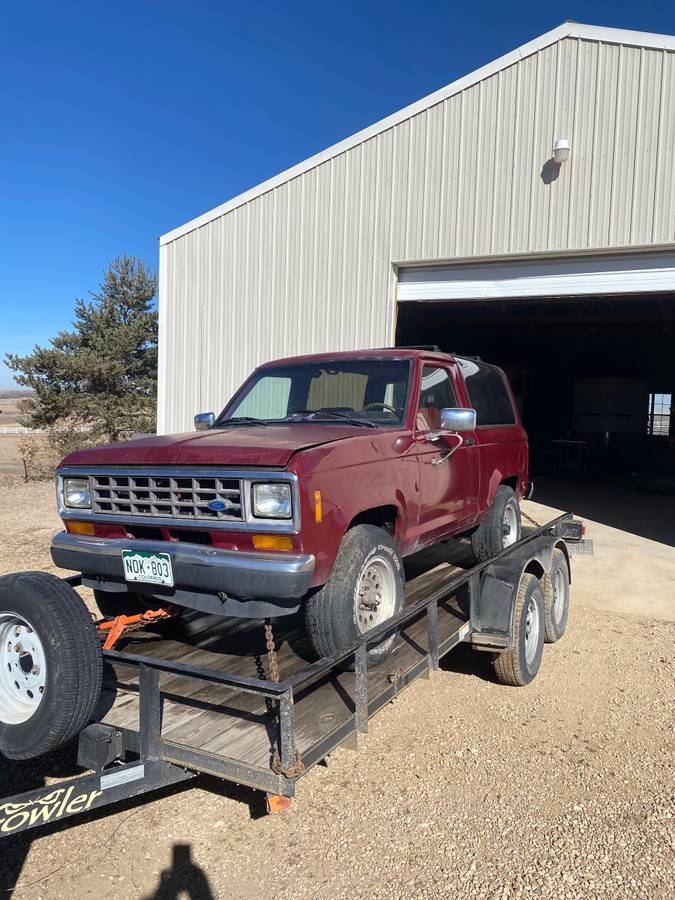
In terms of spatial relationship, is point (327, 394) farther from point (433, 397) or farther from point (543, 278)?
point (543, 278)

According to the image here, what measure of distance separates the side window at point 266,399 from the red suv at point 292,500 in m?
0.01

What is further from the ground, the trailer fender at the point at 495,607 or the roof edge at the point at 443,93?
the roof edge at the point at 443,93

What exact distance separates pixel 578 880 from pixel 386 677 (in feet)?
3.94

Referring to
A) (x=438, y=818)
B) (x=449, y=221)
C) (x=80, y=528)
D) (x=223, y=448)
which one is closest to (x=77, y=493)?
(x=80, y=528)

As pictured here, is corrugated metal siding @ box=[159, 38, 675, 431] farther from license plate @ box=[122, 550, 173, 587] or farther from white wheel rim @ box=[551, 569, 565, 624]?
license plate @ box=[122, 550, 173, 587]

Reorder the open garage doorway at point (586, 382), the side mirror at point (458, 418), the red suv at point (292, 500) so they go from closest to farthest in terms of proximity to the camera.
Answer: the red suv at point (292, 500) → the side mirror at point (458, 418) → the open garage doorway at point (586, 382)

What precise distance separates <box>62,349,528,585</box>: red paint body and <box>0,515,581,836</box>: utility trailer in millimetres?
496

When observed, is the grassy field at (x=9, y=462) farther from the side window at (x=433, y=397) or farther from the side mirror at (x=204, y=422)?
the side window at (x=433, y=397)

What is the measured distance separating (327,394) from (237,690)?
223 cm

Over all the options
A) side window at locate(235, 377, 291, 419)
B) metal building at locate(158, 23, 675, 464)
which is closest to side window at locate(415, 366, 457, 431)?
side window at locate(235, 377, 291, 419)

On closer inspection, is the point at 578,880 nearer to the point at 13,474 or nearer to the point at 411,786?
the point at 411,786

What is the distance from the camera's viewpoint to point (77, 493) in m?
3.92

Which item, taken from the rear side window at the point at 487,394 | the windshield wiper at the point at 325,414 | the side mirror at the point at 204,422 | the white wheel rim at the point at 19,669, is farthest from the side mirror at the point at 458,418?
the white wheel rim at the point at 19,669

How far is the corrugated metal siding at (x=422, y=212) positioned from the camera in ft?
29.8
